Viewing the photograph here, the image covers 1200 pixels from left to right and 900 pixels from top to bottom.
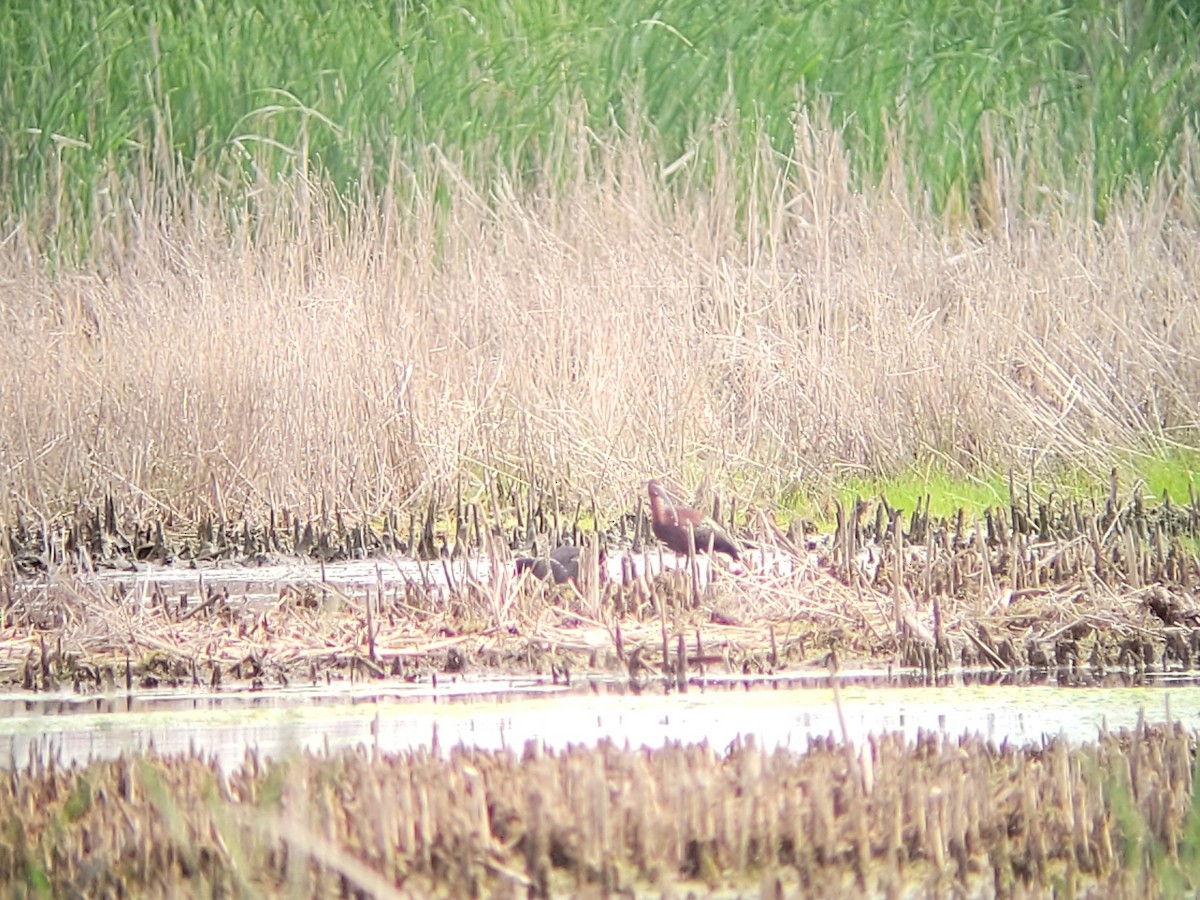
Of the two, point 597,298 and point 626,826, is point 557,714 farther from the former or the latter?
point 597,298

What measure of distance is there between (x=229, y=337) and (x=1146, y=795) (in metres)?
5.76

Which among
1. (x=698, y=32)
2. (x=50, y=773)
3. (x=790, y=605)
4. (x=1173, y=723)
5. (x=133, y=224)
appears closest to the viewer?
(x=50, y=773)

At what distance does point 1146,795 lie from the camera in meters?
3.58

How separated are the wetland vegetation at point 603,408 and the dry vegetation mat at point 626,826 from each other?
1 centimetres

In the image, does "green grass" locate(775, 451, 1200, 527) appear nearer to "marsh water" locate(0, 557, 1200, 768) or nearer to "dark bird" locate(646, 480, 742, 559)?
"dark bird" locate(646, 480, 742, 559)

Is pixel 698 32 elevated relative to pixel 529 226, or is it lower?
elevated

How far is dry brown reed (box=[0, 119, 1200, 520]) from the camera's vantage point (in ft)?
27.8

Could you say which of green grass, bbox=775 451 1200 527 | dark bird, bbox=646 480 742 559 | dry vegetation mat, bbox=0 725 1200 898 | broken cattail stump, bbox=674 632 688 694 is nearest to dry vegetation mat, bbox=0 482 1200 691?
broken cattail stump, bbox=674 632 688 694

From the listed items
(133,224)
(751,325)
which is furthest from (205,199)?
(751,325)

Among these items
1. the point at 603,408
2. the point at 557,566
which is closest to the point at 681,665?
the point at 557,566

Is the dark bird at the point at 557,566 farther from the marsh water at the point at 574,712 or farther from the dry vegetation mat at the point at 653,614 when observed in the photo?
the marsh water at the point at 574,712

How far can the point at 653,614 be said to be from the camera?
6.09 meters

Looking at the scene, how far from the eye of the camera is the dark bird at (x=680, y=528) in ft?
22.5

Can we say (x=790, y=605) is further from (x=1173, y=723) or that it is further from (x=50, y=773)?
(x=50, y=773)
